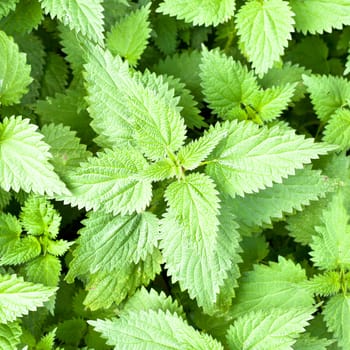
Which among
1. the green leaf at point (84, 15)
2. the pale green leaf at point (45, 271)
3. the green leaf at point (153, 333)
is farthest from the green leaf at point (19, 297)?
the green leaf at point (84, 15)

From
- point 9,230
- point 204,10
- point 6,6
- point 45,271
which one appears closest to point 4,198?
point 9,230

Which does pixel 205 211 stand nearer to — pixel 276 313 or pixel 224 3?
pixel 276 313

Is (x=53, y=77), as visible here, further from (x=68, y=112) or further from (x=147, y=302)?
(x=147, y=302)

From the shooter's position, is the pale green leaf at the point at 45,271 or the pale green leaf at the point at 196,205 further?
the pale green leaf at the point at 45,271

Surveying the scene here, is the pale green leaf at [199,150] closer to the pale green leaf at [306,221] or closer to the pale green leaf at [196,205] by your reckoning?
the pale green leaf at [196,205]

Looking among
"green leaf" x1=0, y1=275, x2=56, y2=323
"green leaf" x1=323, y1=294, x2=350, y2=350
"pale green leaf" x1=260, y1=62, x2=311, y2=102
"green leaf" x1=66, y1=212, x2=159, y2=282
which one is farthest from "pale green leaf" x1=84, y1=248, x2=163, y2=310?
"pale green leaf" x1=260, y1=62, x2=311, y2=102

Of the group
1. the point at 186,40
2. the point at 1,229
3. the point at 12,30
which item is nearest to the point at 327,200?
the point at 186,40
